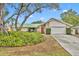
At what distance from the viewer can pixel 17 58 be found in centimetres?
613

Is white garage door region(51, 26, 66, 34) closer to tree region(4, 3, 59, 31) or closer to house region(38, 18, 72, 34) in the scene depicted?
house region(38, 18, 72, 34)

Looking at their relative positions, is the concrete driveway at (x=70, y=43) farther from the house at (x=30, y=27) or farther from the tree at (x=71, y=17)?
the house at (x=30, y=27)

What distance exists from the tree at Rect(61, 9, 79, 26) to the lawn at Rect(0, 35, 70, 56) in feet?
1.64

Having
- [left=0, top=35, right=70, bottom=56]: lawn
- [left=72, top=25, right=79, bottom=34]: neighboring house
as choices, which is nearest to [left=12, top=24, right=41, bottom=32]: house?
[left=0, top=35, right=70, bottom=56]: lawn

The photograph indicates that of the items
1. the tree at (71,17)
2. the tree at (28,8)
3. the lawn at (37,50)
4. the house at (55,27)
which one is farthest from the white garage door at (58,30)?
the tree at (28,8)

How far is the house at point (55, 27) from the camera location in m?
6.30

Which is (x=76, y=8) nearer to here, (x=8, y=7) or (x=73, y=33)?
(x=73, y=33)

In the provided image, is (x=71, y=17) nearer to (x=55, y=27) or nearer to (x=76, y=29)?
(x=76, y=29)

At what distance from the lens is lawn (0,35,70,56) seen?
20.2 ft

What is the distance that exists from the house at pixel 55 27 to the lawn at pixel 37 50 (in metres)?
0.26

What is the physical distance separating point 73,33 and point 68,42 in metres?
0.19

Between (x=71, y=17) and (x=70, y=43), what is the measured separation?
47cm

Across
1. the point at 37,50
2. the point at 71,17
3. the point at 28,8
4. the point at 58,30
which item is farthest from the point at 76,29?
the point at 28,8

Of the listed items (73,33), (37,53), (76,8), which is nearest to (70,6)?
(76,8)
